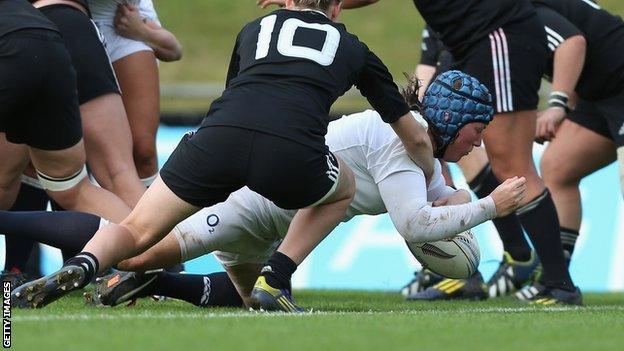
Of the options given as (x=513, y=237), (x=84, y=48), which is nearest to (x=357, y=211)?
(x=84, y=48)

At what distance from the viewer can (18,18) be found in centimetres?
505

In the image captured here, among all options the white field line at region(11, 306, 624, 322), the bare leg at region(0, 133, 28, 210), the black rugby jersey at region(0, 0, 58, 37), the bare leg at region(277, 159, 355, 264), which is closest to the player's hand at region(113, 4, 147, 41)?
the bare leg at region(0, 133, 28, 210)

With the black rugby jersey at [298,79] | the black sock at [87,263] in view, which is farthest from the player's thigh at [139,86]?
the black sock at [87,263]

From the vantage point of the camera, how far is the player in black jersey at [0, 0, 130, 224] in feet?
16.3

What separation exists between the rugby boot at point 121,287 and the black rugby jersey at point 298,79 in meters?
0.74

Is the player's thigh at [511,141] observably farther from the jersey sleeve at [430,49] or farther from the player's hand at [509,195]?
the jersey sleeve at [430,49]

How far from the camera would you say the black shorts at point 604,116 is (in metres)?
6.66

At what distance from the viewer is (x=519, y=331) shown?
432cm

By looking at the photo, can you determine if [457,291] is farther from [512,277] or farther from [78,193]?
[78,193]

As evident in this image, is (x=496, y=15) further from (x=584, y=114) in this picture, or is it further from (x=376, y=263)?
(x=376, y=263)

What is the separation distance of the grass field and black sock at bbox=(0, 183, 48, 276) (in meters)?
1.07

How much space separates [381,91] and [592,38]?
2.18 meters

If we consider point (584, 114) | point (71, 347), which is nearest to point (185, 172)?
point (71, 347)

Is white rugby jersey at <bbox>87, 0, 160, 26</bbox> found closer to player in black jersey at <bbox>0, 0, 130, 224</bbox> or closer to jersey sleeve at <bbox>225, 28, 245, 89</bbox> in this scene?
player in black jersey at <bbox>0, 0, 130, 224</bbox>
